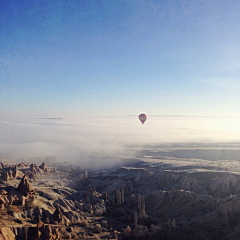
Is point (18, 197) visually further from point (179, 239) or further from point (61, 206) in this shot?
point (179, 239)

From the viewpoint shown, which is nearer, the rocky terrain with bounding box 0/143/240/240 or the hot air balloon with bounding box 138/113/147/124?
the rocky terrain with bounding box 0/143/240/240

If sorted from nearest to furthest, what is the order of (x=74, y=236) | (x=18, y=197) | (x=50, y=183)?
(x=74, y=236), (x=18, y=197), (x=50, y=183)

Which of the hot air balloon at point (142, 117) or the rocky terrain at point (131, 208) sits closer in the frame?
the rocky terrain at point (131, 208)

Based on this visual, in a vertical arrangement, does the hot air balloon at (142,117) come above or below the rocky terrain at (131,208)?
above

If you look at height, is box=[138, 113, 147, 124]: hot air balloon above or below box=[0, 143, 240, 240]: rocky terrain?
above

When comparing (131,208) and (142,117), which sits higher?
(142,117)

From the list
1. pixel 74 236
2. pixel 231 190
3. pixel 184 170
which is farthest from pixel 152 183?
pixel 74 236

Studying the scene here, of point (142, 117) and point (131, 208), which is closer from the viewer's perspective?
point (131, 208)

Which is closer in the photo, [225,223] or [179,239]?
[179,239]
